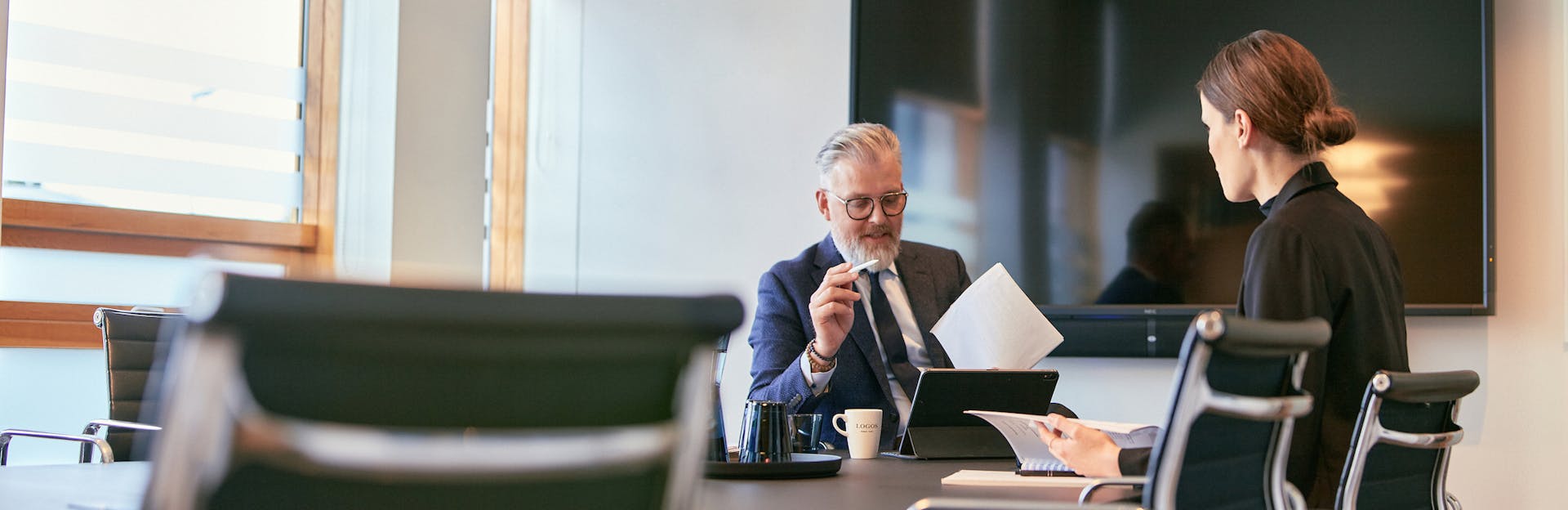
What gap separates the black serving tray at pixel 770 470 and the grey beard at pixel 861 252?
1.16m

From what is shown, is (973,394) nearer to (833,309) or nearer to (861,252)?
(833,309)

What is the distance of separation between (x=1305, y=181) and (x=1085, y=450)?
0.54 metres

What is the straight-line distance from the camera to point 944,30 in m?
4.31

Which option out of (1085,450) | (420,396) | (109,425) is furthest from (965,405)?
(109,425)

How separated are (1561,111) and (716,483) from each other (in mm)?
2703

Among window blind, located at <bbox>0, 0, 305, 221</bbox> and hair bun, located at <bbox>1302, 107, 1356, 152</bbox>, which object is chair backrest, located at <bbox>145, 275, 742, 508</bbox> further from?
window blind, located at <bbox>0, 0, 305, 221</bbox>

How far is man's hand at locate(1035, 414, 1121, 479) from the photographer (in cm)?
177

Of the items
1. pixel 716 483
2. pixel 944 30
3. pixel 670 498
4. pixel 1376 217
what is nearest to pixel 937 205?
pixel 944 30

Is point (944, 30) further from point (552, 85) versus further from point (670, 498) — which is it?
point (670, 498)

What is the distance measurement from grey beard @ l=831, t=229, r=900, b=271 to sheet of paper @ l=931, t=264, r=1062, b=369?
520 mm

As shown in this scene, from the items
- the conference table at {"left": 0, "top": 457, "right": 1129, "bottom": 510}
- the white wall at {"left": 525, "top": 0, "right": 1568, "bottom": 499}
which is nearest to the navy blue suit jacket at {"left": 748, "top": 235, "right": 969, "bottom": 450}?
the conference table at {"left": 0, "top": 457, "right": 1129, "bottom": 510}

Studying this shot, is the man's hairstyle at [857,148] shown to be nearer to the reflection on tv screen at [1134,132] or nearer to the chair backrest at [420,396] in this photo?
the reflection on tv screen at [1134,132]

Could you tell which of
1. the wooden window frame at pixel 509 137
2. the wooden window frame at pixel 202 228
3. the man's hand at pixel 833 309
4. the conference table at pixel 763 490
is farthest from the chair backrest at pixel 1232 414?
the wooden window frame at pixel 509 137

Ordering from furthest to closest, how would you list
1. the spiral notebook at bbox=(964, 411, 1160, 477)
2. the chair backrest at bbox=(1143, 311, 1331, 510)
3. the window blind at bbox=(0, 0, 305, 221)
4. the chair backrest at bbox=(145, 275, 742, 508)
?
the window blind at bbox=(0, 0, 305, 221) < the spiral notebook at bbox=(964, 411, 1160, 477) < the chair backrest at bbox=(1143, 311, 1331, 510) < the chair backrest at bbox=(145, 275, 742, 508)
